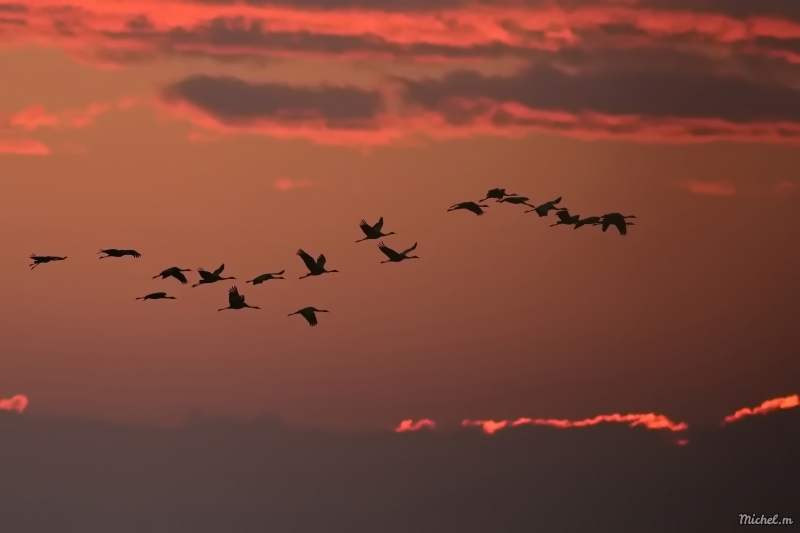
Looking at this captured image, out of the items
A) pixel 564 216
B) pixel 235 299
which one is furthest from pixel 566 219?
pixel 235 299

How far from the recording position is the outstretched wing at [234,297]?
6762 centimetres

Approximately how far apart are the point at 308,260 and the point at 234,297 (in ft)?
12.7

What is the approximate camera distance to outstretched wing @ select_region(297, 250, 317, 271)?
221 ft

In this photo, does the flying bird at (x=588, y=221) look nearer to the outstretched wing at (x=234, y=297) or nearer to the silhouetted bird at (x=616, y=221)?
the silhouetted bird at (x=616, y=221)

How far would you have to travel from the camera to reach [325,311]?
7188 cm

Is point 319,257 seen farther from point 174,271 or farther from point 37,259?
point 37,259

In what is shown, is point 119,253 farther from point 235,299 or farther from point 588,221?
point 588,221

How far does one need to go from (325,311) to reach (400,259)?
474 centimetres

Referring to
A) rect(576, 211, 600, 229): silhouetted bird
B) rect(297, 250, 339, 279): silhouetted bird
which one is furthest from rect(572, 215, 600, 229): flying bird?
rect(297, 250, 339, 279): silhouetted bird

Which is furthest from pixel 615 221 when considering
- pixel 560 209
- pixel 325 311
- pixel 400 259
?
pixel 325 311

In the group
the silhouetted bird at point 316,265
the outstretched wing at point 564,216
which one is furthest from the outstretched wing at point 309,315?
the outstretched wing at point 564,216

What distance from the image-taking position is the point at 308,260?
68500mm

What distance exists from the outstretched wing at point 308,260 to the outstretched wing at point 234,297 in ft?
11.3

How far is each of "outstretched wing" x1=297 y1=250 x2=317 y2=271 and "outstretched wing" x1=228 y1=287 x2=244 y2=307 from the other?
11.3ft
